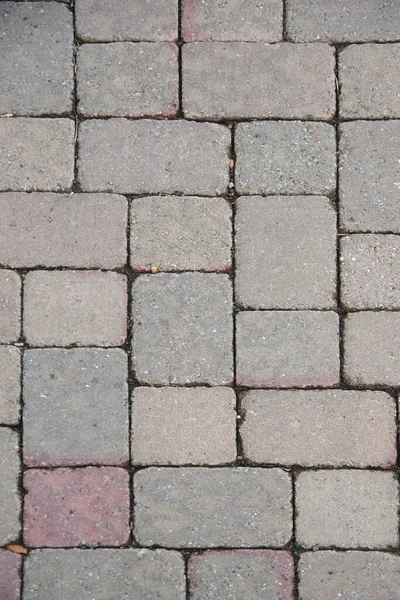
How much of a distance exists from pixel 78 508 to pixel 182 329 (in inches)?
32.8

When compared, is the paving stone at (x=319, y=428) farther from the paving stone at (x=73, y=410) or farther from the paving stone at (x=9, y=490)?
the paving stone at (x=9, y=490)

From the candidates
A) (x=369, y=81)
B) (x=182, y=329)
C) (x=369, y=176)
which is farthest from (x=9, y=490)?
(x=369, y=81)

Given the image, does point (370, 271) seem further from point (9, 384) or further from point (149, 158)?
point (9, 384)

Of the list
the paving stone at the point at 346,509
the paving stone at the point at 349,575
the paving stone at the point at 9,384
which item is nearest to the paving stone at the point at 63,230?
the paving stone at the point at 9,384

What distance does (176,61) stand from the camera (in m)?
2.85

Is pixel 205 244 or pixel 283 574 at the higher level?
pixel 205 244

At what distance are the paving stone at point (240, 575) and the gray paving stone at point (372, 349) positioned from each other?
0.80 meters

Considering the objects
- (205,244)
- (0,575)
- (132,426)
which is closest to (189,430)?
(132,426)

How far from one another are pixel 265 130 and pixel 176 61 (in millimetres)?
477

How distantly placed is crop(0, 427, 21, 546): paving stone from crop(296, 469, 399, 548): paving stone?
1136 mm

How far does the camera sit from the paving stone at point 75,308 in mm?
2754

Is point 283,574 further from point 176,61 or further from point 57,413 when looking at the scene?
point 176,61

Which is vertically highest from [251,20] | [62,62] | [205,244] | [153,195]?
[251,20]

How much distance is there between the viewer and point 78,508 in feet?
8.93
